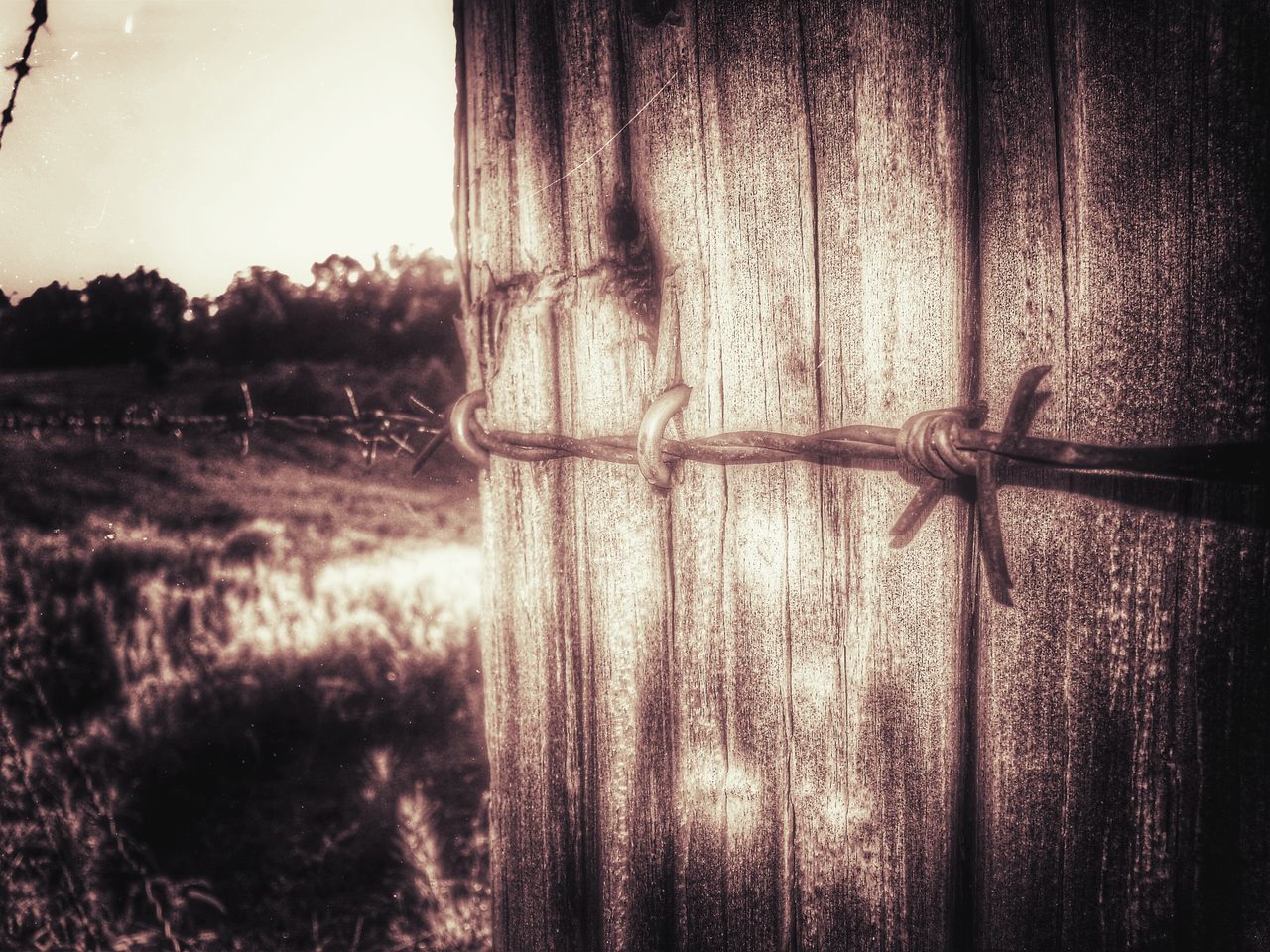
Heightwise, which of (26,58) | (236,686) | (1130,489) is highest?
(26,58)

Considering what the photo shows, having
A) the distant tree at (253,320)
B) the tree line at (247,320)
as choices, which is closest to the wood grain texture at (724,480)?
the tree line at (247,320)

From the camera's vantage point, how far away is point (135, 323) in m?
6.70

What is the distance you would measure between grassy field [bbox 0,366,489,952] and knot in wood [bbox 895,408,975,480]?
127 inches

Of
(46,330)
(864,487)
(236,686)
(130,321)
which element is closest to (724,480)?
(864,487)

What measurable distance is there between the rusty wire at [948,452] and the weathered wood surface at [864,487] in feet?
0.12

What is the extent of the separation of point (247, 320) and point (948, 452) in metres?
7.36

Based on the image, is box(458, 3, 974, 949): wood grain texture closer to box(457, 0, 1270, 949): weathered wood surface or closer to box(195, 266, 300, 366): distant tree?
box(457, 0, 1270, 949): weathered wood surface

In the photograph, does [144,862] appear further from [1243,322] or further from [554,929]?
[1243,322]

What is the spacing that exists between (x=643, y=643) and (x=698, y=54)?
66 centimetres

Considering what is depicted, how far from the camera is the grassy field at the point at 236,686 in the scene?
3.32 metres

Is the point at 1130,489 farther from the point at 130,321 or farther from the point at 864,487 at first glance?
the point at 130,321

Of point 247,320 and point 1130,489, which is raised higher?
point 247,320

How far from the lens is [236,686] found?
4.63 m

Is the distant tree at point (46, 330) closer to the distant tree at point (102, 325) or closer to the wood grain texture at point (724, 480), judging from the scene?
the distant tree at point (102, 325)
